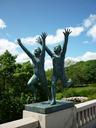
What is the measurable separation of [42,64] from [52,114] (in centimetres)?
130

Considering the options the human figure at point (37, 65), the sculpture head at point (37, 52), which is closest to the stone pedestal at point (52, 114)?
the human figure at point (37, 65)

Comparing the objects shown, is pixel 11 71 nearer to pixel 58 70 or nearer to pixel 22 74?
pixel 22 74

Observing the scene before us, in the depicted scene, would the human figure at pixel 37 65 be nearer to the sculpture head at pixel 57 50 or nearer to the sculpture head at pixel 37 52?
the sculpture head at pixel 37 52

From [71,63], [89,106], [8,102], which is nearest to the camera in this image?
[89,106]

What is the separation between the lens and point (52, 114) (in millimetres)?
→ 5465

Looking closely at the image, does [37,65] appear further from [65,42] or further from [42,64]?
[65,42]

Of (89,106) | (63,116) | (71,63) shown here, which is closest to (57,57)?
(63,116)

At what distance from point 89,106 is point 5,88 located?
7.44m

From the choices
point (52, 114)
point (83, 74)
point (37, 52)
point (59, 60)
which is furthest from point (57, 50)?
point (83, 74)

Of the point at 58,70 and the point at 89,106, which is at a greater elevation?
the point at 58,70

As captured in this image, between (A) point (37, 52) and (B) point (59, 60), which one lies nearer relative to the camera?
(A) point (37, 52)

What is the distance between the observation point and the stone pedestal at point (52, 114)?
530cm

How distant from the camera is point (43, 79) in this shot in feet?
19.4

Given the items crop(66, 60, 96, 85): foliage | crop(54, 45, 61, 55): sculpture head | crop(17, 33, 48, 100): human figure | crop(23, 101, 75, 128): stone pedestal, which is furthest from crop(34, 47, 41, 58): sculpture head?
crop(66, 60, 96, 85): foliage
